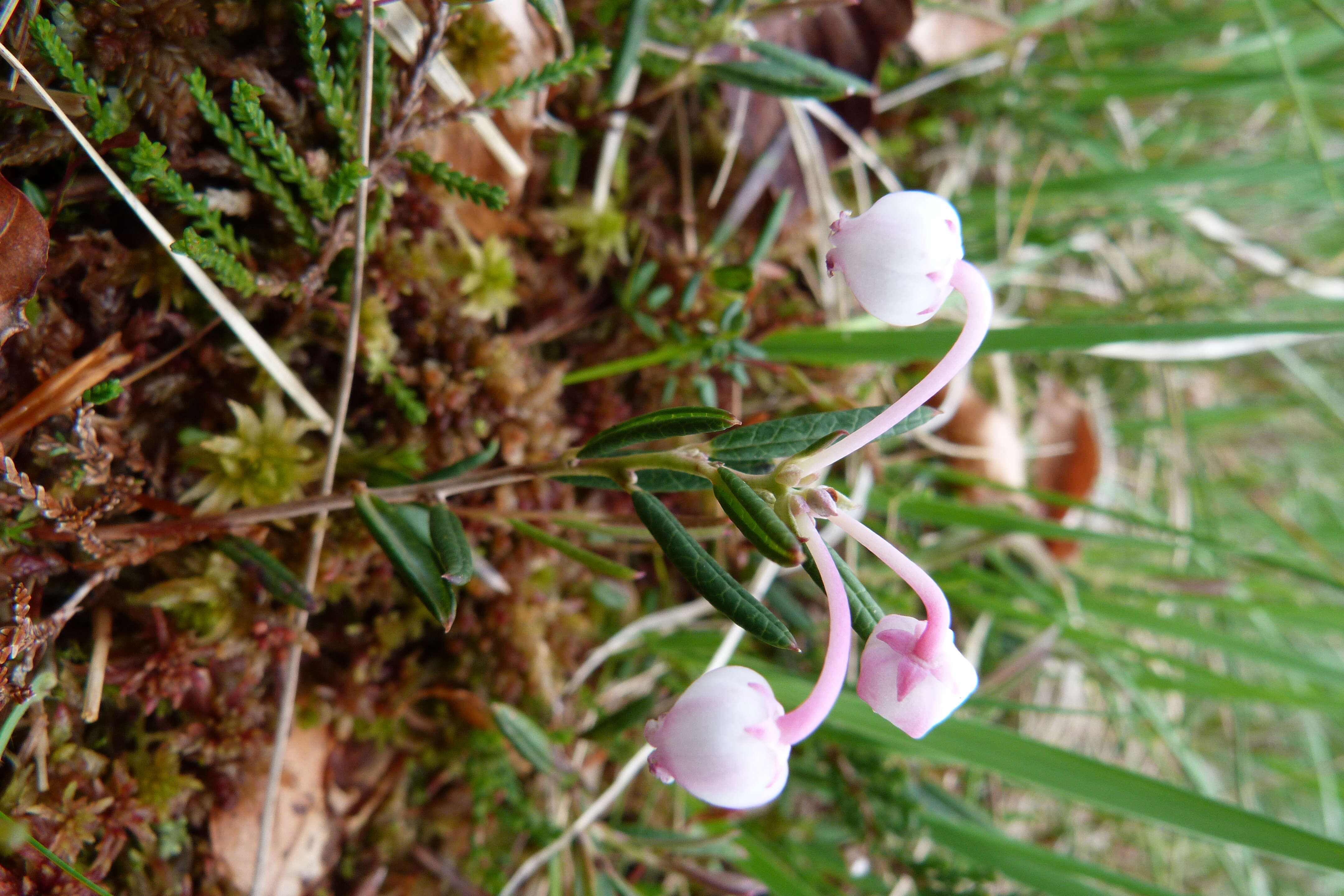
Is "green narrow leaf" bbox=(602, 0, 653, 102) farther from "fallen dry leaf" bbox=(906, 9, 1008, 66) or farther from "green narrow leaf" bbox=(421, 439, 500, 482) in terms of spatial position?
"fallen dry leaf" bbox=(906, 9, 1008, 66)

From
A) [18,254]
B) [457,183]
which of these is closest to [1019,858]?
[457,183]

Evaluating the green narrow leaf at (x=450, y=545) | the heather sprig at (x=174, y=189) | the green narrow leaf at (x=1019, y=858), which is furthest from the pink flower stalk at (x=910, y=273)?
the green narrow leaf at (x=1019, y=858)

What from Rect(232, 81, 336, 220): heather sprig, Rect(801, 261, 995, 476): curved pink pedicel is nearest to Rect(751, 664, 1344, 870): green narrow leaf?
Rect(801, 261, 995, 476): curved pink pedicel

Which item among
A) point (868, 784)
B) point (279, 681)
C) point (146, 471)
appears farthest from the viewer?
point (868, 784)

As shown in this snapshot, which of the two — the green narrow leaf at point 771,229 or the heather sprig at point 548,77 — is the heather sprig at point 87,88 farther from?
the green narrow leaf at point 771,229

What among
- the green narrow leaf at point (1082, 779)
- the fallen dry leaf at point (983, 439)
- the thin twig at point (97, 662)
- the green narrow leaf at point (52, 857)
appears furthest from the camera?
the fallen dry leaf at point (983, 439)

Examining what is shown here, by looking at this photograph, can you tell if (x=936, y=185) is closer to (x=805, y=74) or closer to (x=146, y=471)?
(x=805, y=74)

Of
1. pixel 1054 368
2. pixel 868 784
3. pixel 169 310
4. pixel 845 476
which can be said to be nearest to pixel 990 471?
pixel 1054 368
